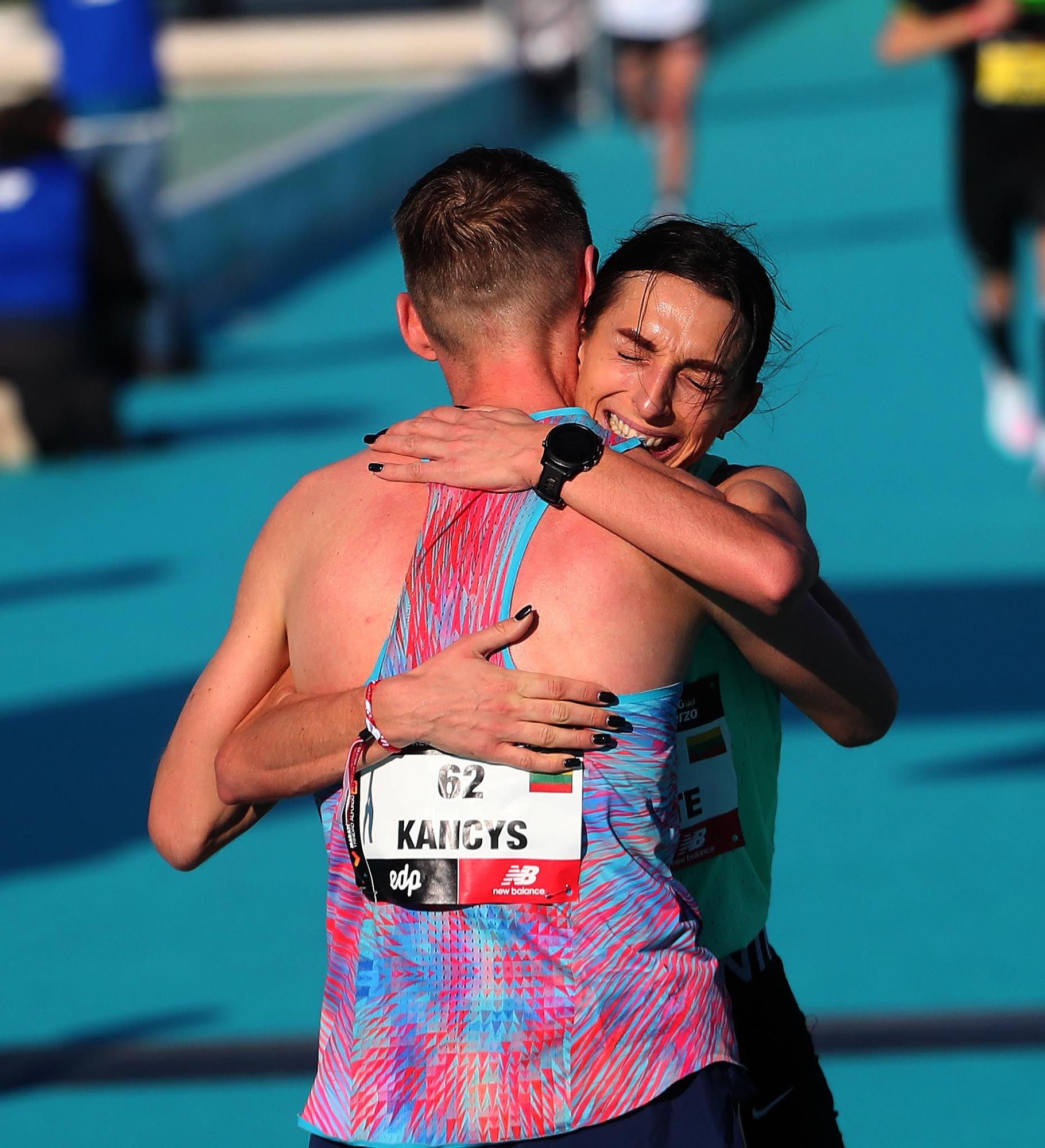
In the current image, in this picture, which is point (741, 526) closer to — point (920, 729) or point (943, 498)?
point (920, 729)

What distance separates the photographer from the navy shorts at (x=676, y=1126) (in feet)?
6.48

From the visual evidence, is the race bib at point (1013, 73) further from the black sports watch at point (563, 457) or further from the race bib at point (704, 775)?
the black sports watch at point (563, 457)

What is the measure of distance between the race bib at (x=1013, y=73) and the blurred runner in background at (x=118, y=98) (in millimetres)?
4151

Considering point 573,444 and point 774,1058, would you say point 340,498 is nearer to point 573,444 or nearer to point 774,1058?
point 573,444

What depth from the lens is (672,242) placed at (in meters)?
2.15

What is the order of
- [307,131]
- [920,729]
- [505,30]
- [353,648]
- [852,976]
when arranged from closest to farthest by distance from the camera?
[353,648] → [852,976] → [920,729] → [307,131] → [505,30]

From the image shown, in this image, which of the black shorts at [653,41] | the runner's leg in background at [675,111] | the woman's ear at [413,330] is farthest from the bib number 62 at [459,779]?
the black shorts at [653,41]

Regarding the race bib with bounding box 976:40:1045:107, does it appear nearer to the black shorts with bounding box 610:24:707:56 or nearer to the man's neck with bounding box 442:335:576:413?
the black shorts with bounding box 610:24:707:56

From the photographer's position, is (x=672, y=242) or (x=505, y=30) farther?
(x=505, y=30)

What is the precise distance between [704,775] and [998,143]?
6.29 metres

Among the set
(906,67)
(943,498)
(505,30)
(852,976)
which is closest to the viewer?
(852,976)

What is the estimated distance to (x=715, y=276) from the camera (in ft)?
7.00

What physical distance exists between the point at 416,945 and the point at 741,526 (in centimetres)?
55

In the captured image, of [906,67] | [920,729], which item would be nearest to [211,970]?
[920,729]
